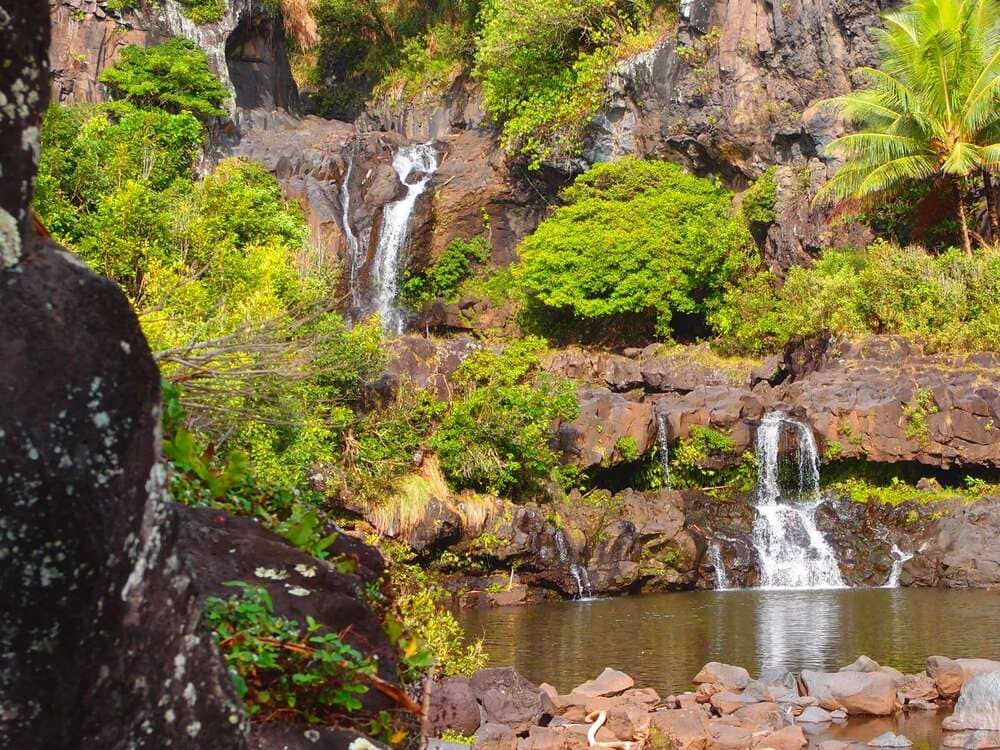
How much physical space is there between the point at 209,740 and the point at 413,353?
81.7ft

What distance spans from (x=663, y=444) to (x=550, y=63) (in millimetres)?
16014

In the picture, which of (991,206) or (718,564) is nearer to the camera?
(718,564)

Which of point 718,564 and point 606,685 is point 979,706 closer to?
point 606,685

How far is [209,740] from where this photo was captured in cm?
288

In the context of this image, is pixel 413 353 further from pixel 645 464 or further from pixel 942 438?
pixel 942 438

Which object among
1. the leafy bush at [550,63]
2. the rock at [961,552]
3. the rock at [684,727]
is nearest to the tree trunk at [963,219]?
the rock at [961,552]

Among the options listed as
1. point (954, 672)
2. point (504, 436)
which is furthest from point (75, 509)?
point (504, 436)

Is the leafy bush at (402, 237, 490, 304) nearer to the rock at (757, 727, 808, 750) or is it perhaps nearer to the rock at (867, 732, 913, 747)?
the rock at (757, 727, 808, 750)

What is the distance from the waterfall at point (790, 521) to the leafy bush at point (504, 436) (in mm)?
4777

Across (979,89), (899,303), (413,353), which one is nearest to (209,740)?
(413,353)

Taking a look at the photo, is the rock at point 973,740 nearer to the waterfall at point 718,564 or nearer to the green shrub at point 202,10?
the waterfall at point 718,564

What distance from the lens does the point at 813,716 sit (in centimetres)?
1238

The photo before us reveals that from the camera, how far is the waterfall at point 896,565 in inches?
910

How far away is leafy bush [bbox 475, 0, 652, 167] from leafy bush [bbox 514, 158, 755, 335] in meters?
2.93
